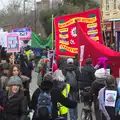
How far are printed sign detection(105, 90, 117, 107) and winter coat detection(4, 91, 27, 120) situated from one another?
158 centimetres

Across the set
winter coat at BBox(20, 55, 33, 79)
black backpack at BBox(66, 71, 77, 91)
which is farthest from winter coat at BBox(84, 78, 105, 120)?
winter coat at BBox(20, 55, 33, 79)

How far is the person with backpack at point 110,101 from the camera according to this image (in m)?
7.34

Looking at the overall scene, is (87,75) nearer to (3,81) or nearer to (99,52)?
(99,52)

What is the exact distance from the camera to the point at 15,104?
648 centimetres

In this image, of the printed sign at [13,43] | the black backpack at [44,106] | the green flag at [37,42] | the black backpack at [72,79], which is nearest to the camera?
the black backpack at [44,106]

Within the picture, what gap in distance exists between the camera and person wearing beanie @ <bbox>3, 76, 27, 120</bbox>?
6473 mm

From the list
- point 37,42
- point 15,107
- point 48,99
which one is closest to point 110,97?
point 48,99

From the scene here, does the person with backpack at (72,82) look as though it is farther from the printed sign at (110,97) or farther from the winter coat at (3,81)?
the printed sign at (110,97)

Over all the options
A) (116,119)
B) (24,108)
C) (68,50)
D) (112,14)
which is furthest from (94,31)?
(112,14)

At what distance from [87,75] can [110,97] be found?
4044mm

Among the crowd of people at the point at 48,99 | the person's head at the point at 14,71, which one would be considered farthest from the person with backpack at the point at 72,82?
the person's head at the point at 14,71

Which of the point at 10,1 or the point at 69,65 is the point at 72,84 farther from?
the point at 10,1

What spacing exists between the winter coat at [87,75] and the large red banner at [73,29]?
3.83 ft

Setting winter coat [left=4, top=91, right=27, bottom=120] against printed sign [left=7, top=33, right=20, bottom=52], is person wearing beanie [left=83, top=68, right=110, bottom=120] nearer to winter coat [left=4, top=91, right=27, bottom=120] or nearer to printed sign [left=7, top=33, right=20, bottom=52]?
winter coat [left=4, top=91, right=27, bottom=120]
